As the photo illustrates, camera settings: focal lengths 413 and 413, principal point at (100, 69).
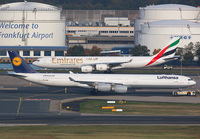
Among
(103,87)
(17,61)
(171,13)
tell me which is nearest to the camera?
(103,87)

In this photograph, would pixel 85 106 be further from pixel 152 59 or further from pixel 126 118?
pixel 152 59

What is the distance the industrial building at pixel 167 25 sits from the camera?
13600 centimetres

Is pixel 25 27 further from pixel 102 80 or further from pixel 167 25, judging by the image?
pixel 102 80

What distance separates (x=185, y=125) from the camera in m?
52.8

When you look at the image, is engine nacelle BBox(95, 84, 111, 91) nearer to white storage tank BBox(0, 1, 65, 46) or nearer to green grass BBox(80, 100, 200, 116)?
green grass BBox(80, 100, 200, 116)

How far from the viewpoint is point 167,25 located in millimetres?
138000

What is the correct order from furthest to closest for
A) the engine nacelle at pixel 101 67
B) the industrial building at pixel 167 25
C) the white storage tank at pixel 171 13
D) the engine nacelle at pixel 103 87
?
the white storage tank at pixel 171 13 → the industrial building at pixel 167 25 → the engine nacelle at pixel 101 67 → the engine nacelle at pixel 103 87

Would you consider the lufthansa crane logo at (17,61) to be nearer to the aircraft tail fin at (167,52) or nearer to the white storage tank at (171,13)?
the aircraft tail fin at (167,52)

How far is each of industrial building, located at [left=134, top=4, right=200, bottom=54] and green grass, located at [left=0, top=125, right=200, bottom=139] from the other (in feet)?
288

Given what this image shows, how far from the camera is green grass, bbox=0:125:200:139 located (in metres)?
46.1

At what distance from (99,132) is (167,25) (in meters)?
95.2

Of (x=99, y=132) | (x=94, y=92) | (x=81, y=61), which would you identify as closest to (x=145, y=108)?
(x=94, y=92)

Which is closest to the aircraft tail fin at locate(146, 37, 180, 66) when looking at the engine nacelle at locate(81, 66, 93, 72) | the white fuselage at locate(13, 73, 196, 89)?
the engine nacelle at locate(81, 66, 93, 72)

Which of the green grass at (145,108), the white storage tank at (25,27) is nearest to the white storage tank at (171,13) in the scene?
the white storage tank at (25,27)
